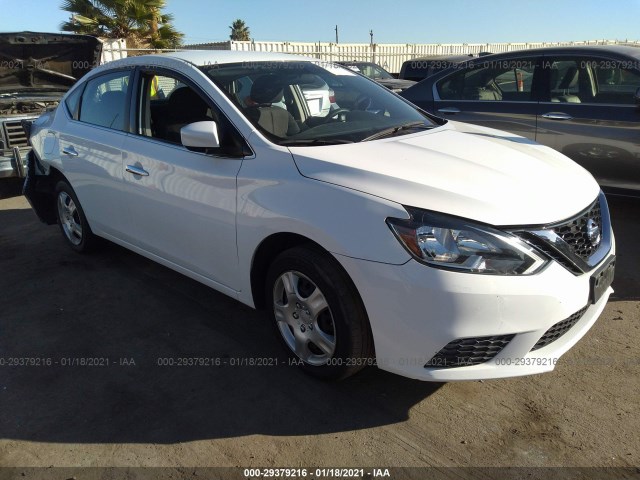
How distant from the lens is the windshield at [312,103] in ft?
10.2

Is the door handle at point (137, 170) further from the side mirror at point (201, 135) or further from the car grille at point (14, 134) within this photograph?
the car grille at point (14, 134)

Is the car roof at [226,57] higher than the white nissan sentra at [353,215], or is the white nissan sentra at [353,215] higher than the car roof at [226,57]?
the car roof at [226,57]

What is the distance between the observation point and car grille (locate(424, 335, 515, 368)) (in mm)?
2352

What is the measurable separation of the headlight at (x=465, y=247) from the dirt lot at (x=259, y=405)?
0.84m

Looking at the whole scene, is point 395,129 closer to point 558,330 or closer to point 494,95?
point 558,330

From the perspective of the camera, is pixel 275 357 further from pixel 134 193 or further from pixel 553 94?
pixel 553 94

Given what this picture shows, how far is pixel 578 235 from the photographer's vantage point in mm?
2557

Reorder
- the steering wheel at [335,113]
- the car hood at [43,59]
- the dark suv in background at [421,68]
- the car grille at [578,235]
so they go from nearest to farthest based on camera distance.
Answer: the car grille at [578,235] → the steering wheel at [335,113] → the car hood at [43,59] → the dark suv in background at [421,68]

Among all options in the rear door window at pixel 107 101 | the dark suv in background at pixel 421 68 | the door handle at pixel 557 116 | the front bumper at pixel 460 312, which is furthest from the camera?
the dark suv in background at pixel 421 68

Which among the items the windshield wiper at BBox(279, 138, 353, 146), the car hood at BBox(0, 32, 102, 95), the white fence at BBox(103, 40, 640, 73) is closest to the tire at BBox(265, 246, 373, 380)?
the windshield wiper at BBox(279, 138, 353, 146)

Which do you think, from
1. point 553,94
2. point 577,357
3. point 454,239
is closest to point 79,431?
point 454,239

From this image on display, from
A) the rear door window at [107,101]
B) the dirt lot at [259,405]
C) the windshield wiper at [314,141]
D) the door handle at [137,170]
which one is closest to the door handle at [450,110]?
the dirt lot at [259,405]

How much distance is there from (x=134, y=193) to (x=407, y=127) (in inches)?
74.6

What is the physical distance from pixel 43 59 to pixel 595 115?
677 cm
